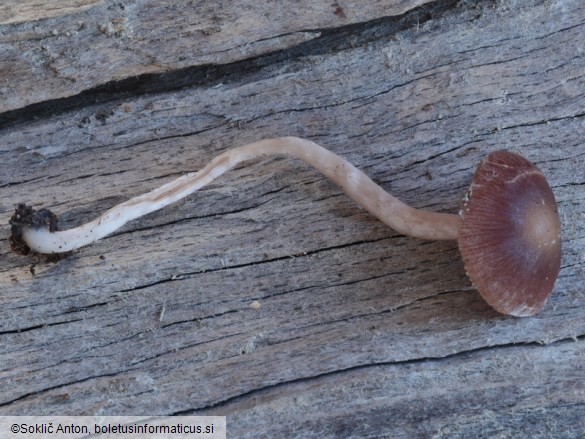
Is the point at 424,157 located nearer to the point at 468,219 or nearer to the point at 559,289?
the point at 468,219

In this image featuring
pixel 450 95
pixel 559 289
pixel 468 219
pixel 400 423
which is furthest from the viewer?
pixel 450 95

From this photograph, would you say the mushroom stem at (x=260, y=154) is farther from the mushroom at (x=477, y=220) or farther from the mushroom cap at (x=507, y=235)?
the mushroom cap at (x=507, y=235)

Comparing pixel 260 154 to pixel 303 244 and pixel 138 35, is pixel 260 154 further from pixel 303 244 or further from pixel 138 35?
pixel 138 35

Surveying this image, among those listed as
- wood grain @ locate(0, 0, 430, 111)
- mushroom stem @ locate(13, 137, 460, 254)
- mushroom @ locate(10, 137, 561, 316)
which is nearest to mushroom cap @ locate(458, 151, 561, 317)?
mushroom @ locate(10, 137, 561, 316)

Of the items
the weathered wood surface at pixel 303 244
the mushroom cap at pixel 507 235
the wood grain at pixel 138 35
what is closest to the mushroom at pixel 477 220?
the mushroom cap at pixel 507 235

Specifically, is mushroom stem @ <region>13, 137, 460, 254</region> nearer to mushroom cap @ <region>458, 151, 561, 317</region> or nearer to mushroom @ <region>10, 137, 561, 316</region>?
mushroom @ <region>10, 137, 561, 316</region>

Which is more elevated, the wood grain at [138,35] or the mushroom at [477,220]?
the wood grain at [138,35]

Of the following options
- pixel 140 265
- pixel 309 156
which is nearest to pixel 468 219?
pixel 309 156
